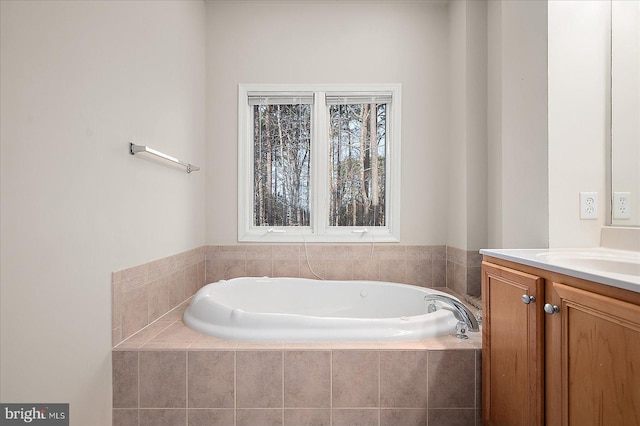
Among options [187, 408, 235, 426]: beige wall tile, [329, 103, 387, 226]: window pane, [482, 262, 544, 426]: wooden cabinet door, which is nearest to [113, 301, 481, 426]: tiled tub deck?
[187, 408, 235, 426]: beige wall tile

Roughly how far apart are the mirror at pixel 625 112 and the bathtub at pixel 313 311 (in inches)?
38.5

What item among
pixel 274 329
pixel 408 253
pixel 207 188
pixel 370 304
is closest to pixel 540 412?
pixel 274 329

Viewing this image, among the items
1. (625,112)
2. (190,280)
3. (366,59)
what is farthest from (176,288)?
(625,112)

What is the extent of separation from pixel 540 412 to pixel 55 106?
1.88 metres

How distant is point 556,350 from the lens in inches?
41.9

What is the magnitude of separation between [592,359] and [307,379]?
1.00m

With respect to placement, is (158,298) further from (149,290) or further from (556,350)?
(556,350)

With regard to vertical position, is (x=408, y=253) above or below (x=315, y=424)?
above

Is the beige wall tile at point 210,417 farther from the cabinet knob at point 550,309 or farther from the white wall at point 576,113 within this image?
the white wall at point 576,113

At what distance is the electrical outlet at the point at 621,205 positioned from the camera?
168 cm

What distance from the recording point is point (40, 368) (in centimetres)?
112

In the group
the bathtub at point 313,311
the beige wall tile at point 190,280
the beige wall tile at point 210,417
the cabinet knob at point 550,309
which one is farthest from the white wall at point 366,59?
the beige wall tile at point 210,417

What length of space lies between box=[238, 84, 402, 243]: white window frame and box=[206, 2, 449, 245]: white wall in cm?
6

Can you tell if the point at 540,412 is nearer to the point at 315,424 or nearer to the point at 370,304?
the point at 315,424
